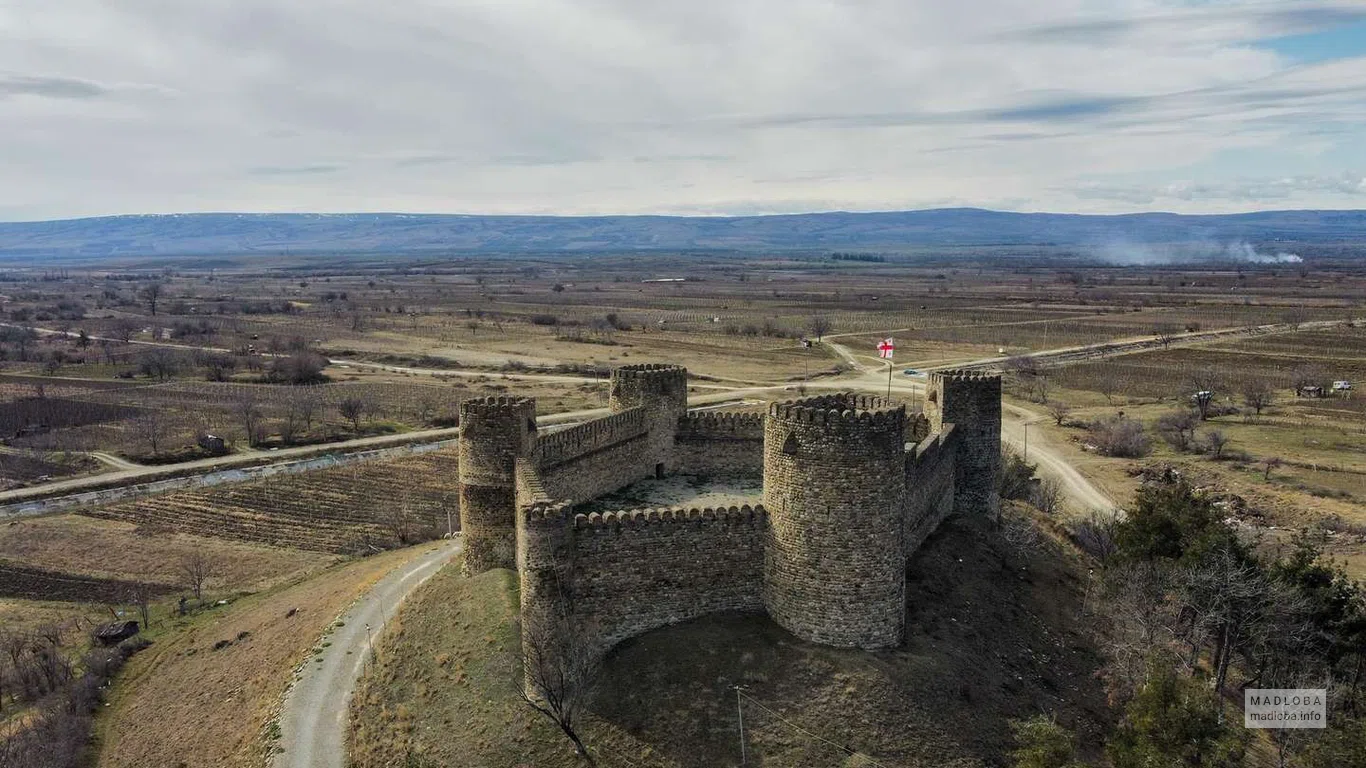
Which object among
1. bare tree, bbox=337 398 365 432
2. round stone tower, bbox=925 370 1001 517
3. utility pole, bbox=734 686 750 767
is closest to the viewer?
utility pole, bbox=734 686 750 767

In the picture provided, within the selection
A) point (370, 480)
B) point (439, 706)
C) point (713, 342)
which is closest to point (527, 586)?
point (439, 706)

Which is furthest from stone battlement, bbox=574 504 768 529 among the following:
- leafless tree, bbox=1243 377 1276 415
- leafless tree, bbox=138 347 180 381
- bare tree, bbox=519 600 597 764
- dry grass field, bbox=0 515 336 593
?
leafless tree, bbox=138 347 180 381

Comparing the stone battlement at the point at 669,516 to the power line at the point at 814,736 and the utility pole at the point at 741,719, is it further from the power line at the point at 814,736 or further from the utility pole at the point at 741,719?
the power line at the point at 814,736

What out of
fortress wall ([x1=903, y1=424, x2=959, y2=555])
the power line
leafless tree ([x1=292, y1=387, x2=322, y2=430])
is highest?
fortress wall ([x1=903, y1=424, x2=959, y2=555])

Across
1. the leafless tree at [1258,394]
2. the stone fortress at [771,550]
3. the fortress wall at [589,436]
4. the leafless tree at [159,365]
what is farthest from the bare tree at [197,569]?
the leafless tree at [1258,394]

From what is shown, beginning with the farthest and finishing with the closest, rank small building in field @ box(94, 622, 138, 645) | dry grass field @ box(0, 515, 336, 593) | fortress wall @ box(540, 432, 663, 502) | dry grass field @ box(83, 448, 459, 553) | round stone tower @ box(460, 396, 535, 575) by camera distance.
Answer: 1. dry grass field @ box(83, 448, 459, 553)
2. dry grass field @ box(0, 515, 336, 593)
3. small building in field @ box(94, 622, 138, 645)
4. fortress wall @ box(540, 432, 663, 502)
5. round stone tower @ box(460, 396, 535, 575)

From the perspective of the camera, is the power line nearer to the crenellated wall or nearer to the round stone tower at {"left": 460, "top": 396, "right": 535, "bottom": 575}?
the crenellated wall
